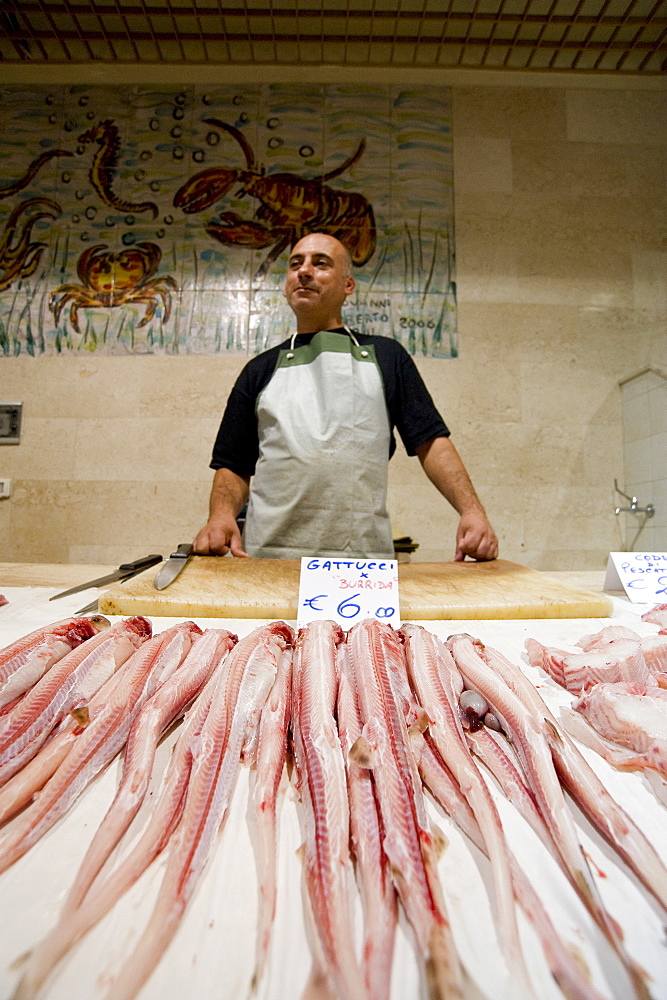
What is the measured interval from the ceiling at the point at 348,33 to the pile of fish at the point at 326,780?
3.89m

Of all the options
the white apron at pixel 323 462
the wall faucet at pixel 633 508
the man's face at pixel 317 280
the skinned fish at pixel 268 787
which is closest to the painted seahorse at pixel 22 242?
the man's face at pixel 317 280

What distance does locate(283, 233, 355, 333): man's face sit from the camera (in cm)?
237

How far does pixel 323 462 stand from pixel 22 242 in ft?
10.7

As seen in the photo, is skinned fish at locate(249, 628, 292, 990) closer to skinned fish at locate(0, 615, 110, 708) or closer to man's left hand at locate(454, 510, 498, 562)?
skinned fish at locate(0, 615, 110, 708)

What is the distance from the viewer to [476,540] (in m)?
1.94

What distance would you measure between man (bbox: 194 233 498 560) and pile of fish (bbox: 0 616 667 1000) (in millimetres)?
1042

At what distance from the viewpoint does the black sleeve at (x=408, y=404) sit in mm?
2264

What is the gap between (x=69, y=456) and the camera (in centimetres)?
354

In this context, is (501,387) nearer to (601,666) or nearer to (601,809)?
(601,666)

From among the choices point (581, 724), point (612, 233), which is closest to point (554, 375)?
point (612, 233)

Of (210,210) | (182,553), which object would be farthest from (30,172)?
(182,553)

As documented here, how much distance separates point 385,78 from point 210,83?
1.30 meters

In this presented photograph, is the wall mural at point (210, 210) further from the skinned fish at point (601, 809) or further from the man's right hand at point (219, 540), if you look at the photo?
the skinned fish at point (601, 809)

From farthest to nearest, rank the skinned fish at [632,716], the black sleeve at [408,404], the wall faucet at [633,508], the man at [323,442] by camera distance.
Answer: the wall faucet at [633,508], the black sleeve at [408,404], the man at [323,442], the skinned fish at [632,716]
